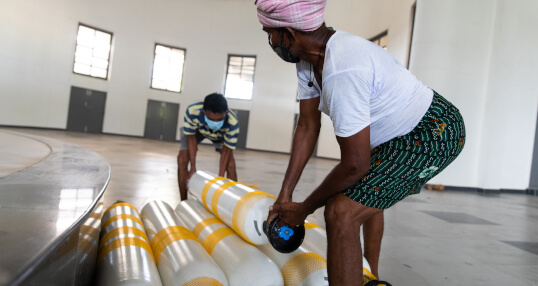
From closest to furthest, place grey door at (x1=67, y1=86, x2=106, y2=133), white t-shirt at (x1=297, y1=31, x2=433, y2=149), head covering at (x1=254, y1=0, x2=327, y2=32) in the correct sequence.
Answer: white t-shirt at (x1=297, y1=31, x2=433, y2=149)
head covering at (x1=254, y1=0, x2=327, y2=32)
grey door at (x1=67, y1=86, x2=106, y2=133)

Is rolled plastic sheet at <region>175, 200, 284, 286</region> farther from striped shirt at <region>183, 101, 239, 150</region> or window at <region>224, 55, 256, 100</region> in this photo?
window at <region>224, 55, 256, 100</region>

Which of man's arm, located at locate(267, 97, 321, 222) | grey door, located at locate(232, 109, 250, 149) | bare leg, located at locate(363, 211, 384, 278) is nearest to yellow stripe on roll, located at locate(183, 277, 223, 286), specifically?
man's arm, located at locate(267, 97, 321, 222)

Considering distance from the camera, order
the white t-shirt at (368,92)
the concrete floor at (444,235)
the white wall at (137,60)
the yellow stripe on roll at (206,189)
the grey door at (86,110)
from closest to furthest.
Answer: the white t-shirt at (368,92) → the concrete floor at (444,235) → the yellow stripe on roll at (206,189) → the white wall at (137,60) → the grey door at (86,110)

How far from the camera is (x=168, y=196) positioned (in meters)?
4.28

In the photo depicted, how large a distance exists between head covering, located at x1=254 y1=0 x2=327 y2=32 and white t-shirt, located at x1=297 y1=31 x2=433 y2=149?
10 centimetres

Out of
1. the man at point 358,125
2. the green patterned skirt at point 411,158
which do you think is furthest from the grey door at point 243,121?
the green patterned skirt at point 411,158

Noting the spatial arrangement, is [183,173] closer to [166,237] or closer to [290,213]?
[166,237]

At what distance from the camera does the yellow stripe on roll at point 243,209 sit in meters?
1.97

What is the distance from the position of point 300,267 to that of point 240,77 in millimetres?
17275

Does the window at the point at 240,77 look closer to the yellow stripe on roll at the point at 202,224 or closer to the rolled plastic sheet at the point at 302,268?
the yellow stripe on roll at the point at 202,224

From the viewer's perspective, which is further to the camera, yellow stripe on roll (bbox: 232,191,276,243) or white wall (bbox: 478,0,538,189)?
white wall (bbox: 478,0,538,189)

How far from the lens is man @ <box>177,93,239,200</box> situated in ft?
13.2

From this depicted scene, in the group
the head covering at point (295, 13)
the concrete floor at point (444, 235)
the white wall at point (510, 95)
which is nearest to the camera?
the head covering at point (295, 13)

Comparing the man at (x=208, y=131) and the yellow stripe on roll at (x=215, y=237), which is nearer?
the yellow stripe on roll at (x=215, y=237)
